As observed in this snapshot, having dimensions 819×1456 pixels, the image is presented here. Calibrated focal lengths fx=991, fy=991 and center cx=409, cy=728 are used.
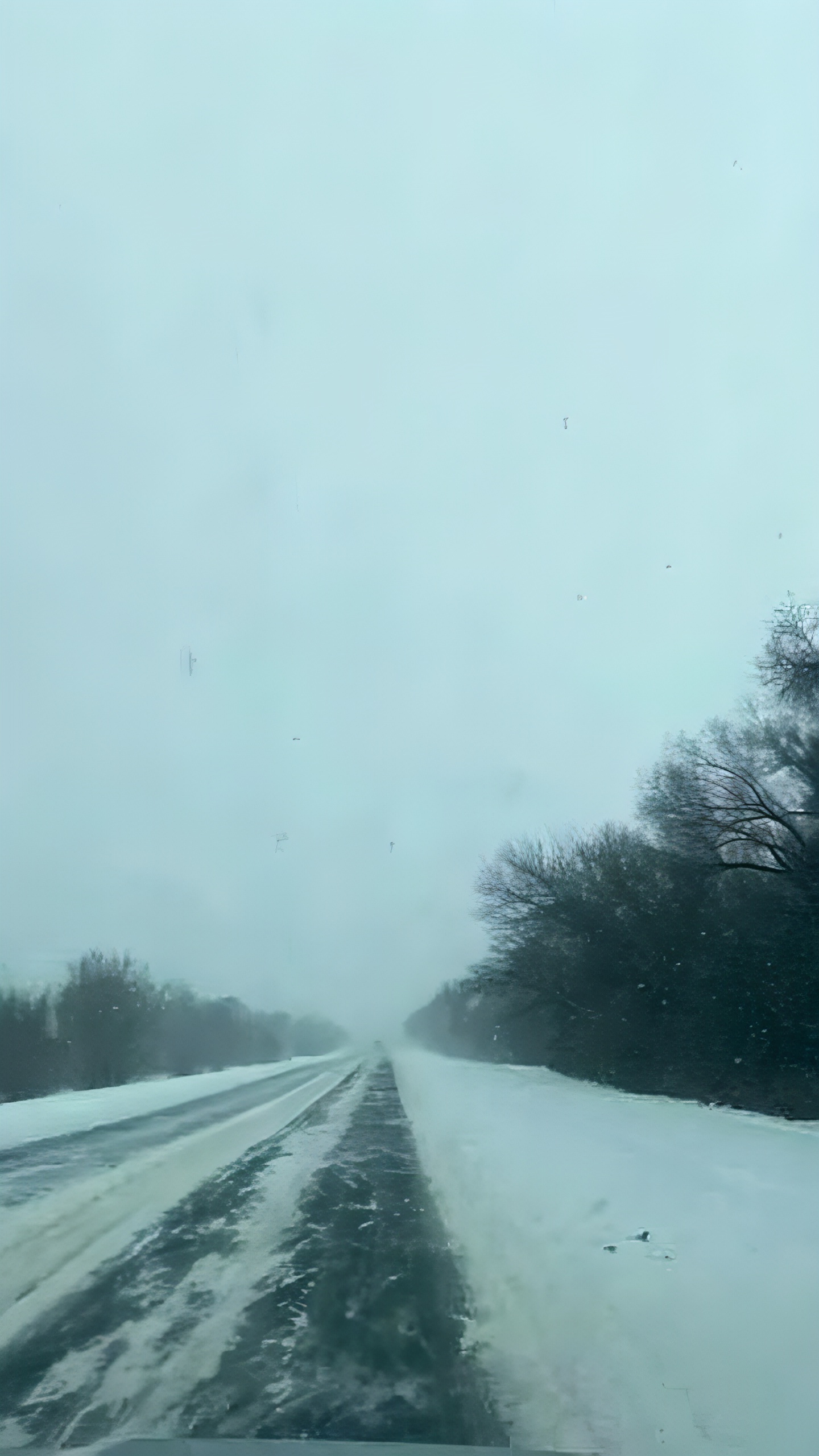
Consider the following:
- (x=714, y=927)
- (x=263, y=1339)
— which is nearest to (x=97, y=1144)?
(x=263, y=1339)

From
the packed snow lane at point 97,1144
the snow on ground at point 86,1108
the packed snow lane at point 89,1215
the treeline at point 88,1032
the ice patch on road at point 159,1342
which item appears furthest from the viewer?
the treeline at point 88,1032

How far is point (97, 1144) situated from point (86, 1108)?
7.83 metres

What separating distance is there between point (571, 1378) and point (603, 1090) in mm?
21311

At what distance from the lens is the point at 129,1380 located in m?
4.65

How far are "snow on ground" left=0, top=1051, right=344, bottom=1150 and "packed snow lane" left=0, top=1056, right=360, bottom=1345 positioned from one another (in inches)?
64.2

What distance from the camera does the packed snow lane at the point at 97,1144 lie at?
10.2m

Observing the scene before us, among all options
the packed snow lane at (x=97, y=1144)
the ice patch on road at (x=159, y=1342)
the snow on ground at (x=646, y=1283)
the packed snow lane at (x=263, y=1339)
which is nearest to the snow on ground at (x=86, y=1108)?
the packed snow lane at (x=97, y=1144)

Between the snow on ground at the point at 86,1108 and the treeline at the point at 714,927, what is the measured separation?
11.2 metres

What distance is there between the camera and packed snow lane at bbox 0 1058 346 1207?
1016 centimetres

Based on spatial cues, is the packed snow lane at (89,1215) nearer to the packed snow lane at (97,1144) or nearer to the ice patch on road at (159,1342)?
the packed snow lane at (97,1144)

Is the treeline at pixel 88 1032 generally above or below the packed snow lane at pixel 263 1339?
above

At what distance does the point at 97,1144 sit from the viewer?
535 inches

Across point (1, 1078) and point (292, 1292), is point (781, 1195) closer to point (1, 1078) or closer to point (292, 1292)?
point (292, 1292)

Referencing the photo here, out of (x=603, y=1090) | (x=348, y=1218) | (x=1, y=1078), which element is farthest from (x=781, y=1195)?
(x=1, y=1078)
